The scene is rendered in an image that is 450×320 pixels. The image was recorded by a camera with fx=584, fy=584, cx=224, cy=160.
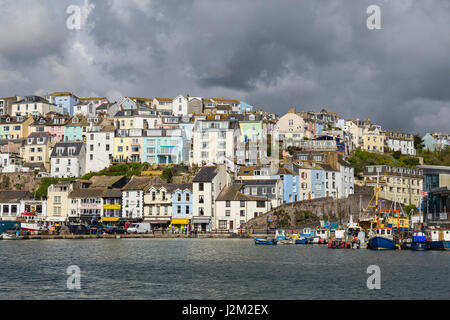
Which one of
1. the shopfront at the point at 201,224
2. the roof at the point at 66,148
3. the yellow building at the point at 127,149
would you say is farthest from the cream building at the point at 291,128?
the roof at the point at 66,148

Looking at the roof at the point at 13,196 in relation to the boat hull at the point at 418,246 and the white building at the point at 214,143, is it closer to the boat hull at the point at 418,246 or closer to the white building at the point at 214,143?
the white building at the point at 214,143

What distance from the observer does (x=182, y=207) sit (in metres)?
88.2

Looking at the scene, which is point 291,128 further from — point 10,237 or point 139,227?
point 10,237

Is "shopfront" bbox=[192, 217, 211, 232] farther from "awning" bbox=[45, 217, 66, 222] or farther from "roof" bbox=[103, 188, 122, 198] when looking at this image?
"awning" bbox=[45, 217, 66, 222]

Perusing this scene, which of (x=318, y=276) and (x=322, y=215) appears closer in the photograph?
(x=318, y=276)

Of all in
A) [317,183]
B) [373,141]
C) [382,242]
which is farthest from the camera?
[373,141]

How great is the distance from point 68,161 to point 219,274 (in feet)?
237

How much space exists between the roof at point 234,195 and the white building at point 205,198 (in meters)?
1.20

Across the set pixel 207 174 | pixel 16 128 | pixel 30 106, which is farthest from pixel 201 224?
pixel 30 106

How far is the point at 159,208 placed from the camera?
295 feet

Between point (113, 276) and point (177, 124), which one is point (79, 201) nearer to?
point (177, 124)

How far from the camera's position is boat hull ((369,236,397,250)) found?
6208 centimetres

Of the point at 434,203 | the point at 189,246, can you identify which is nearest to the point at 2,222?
the point at 189,246

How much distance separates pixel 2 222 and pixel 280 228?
43508 mm
